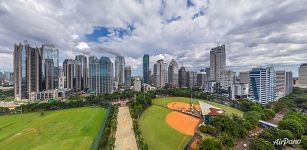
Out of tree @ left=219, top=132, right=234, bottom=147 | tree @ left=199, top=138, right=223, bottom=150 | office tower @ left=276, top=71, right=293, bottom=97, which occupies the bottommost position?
tree @ left=219, top=132, right=234, bottom=147

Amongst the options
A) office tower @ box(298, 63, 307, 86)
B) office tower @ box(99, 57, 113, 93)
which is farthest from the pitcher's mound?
office tower @ box(298, 63, 307, 86)

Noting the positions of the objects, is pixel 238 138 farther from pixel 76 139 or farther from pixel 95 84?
pixel 95 84

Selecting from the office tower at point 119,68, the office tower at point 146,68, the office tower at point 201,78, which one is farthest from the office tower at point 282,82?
the office tower at point 119,68

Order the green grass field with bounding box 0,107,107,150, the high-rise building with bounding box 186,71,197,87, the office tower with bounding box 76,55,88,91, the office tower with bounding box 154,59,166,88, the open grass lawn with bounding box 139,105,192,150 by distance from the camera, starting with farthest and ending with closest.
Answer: the high-rise building with bounding box 186,71,197,87, the office tower with bounding box 154,59,166,88, the office tower with bounding box 76,55,88,91, the green grass field with bounding box 0,107,107,150, the open grass lawn with bounding box 139,105,192,150

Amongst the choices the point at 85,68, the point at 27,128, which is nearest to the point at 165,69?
the point at 85,68

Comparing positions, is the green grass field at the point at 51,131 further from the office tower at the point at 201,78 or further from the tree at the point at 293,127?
the office tower at the point at 201,78

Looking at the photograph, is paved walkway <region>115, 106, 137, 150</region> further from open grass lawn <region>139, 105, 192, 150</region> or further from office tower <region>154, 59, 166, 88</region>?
office tower <region>154, 59, 166, 88</region>

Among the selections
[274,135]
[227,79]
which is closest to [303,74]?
[227,79]
